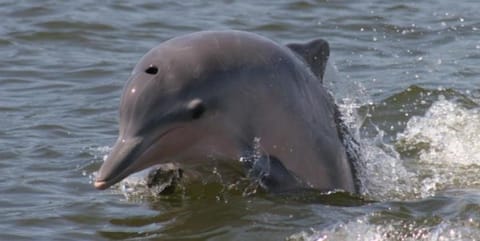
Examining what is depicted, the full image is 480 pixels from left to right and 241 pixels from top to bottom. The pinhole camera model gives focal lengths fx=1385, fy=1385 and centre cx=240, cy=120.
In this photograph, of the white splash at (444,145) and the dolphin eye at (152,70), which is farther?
the white splash at (444,145)

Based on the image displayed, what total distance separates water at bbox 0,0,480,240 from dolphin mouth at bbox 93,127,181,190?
2.26ft

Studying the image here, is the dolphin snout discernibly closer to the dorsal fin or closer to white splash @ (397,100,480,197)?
the dorsal fin

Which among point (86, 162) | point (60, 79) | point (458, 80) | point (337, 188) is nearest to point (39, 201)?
point (86, 162)

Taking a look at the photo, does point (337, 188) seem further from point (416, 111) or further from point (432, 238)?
point (416, 111)

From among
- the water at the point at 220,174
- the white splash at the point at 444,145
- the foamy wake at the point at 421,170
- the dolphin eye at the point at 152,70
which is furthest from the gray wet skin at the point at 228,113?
the white splash at the point at 444,145

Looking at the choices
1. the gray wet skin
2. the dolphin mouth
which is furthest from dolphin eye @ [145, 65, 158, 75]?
the dolphin mouth

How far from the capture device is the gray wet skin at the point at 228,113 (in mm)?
8195

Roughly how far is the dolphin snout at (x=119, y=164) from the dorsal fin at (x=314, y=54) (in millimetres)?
1774

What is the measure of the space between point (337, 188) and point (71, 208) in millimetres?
1802

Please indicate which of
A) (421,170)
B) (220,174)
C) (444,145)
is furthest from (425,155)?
(220,174)

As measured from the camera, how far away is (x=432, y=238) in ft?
26.9

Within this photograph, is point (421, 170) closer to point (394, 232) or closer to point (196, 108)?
point (394, 232)

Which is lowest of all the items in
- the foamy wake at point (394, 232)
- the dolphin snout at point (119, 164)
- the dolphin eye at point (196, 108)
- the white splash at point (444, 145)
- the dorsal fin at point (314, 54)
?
the white splash at point (444, 145)

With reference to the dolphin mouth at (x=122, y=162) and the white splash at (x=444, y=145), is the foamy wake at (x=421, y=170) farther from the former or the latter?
the dolphin mouth at (x=122, y=162)
